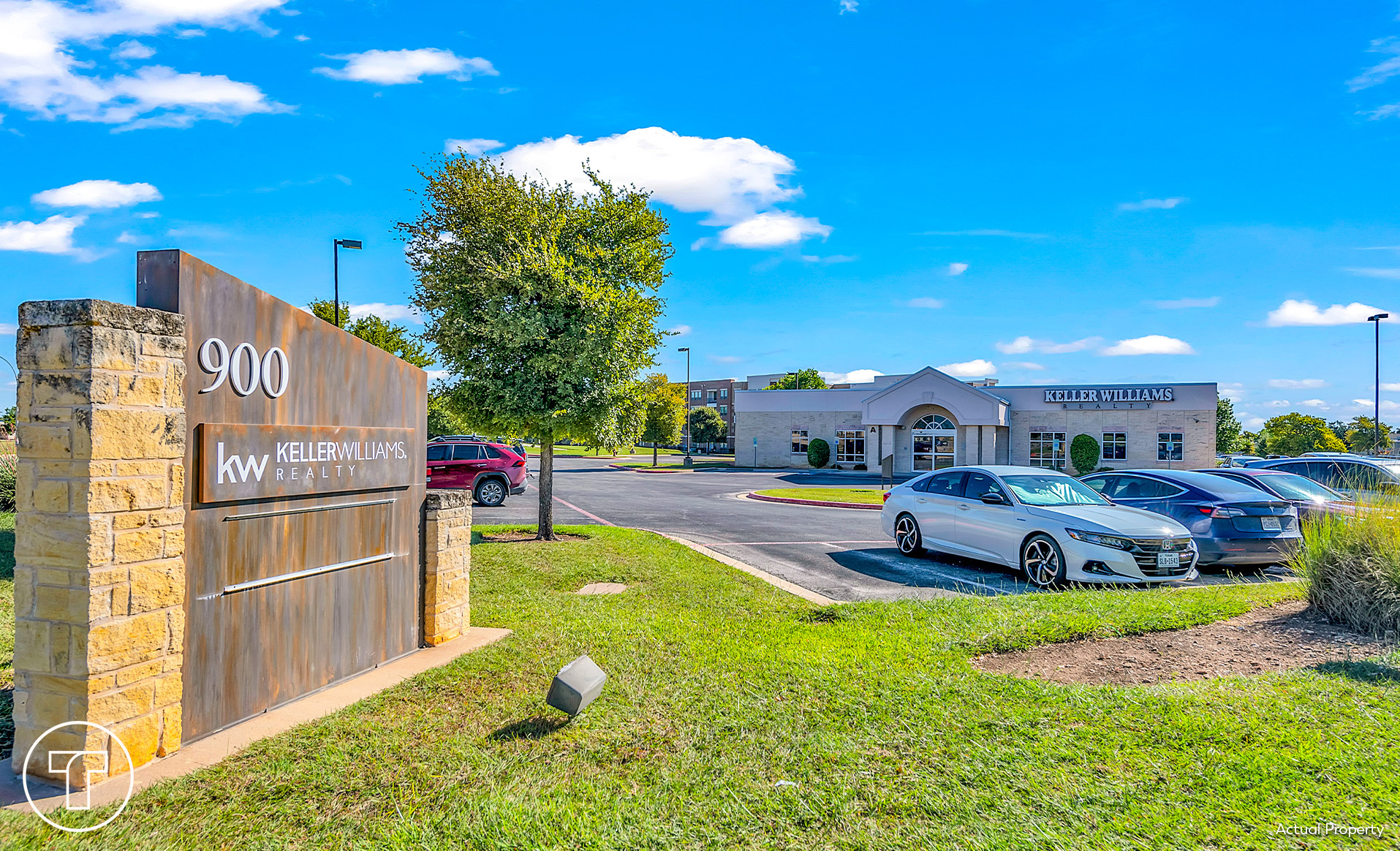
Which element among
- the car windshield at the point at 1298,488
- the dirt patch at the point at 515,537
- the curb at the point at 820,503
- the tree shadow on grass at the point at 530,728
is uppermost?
the car windshield at the point at 1298,488

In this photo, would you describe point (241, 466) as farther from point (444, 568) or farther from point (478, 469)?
point (478, 469)

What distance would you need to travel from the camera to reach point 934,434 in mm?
38969

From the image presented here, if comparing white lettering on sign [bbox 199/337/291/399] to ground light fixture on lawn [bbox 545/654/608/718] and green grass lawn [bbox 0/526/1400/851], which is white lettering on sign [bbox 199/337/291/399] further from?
ground light fixture on lawn [bbox 545/654/608/718]

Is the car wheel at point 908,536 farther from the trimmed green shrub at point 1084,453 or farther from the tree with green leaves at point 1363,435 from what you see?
the tree with green leaves at point 1363,435

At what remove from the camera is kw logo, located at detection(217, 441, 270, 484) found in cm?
407

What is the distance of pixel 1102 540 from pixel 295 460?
8.16m

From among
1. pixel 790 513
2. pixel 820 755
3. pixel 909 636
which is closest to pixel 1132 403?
pixel 790 513

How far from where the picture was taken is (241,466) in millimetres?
4195

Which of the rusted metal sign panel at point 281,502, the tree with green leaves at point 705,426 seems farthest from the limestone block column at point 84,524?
the tree with green leaves at point 705,426

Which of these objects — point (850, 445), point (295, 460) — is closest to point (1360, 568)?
point (295, 460)

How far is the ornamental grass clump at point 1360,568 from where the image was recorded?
6047mm

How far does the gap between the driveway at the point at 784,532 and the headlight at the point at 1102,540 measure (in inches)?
33.6

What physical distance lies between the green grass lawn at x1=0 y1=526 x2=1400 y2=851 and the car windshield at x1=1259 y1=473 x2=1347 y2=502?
7166 millimetres

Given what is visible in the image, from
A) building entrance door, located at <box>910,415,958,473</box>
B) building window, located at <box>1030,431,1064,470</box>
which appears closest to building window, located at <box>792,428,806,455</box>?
building entrance door, located at <box>910,415,958,473</box>
